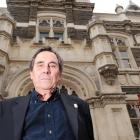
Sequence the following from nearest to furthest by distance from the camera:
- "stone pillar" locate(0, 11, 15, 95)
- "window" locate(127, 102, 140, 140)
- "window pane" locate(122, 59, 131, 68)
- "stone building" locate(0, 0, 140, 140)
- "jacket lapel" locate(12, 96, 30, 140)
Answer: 1. "jacket lapel" locate(12, 96, 30, 140)
2. "stone building" locate(0, 0, 140, 140)
3. "stone pillar" locate(0, 11, 15, 95)
4. "window" locate(127, 102, 140, 140)
5. "window pane" locate(122, 59, 131, 68)

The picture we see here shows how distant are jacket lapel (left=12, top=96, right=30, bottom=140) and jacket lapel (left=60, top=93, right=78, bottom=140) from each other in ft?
1.29

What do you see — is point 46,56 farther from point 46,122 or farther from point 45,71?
point 46,122

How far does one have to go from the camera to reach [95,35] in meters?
8.93

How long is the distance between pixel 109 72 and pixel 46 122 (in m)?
5.52

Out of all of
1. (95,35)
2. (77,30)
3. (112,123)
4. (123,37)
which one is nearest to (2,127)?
(112,123)

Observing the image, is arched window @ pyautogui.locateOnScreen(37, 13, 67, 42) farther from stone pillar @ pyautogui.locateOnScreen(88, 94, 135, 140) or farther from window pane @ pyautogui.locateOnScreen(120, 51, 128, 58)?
stone pillar @ pyautogui.locateOnScreen(88, 94, 135, 140)

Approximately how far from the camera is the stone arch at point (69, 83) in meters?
7.27

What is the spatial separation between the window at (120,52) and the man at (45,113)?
746 centimetres

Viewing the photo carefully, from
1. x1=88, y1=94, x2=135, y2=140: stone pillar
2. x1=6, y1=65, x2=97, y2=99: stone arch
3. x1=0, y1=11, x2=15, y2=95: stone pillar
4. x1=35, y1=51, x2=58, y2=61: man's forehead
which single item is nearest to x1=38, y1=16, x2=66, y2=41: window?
x1=0, y1=11, x2=15, y2=95: stone pillar

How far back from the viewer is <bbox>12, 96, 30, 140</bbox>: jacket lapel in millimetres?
2104

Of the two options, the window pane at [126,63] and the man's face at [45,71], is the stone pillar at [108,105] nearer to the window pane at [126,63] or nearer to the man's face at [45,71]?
the window pane at [126,63]

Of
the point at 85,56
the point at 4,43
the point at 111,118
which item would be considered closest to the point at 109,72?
the point at 85,56

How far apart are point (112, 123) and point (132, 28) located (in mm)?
6713

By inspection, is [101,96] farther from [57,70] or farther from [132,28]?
[132,28]
